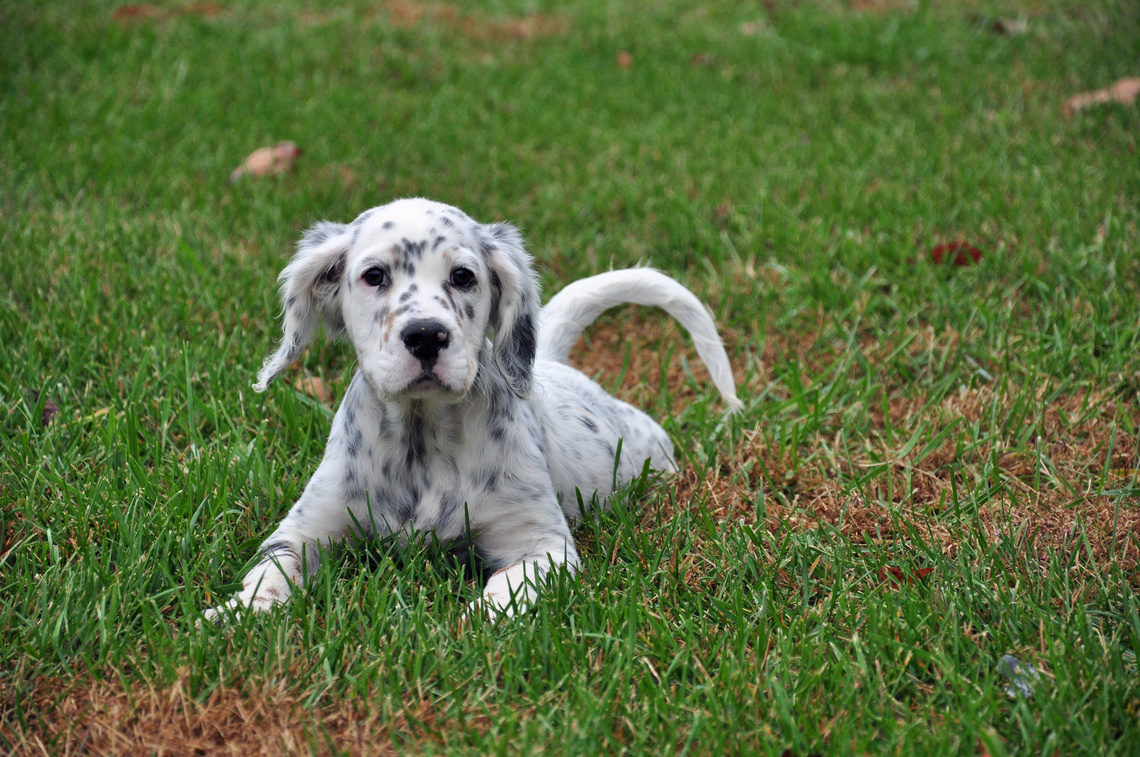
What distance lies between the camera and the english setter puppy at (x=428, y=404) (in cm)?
261

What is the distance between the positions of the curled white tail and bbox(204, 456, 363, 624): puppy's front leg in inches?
42.8

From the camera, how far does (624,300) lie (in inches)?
153

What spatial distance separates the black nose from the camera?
8.24 ft

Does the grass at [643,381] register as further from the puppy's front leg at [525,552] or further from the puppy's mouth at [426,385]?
the puppy's mouth at [426,385]

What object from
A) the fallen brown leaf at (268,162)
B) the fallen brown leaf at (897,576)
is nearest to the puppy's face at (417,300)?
the fallen brown leaf at (897,576)

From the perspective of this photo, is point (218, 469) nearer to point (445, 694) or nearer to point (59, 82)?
point (445, 694)

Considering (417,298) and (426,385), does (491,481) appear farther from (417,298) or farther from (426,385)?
(417,298)

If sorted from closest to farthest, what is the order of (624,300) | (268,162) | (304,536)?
(304,536), (624,300), (268,162)

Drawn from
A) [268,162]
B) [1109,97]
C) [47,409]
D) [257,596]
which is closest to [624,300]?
[257,596]

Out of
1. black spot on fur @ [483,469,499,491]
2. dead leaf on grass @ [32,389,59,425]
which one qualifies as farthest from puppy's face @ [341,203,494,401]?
dead leaf on grass @ [32,389,59,425]

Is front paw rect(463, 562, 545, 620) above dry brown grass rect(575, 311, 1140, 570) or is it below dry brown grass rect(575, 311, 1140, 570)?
above

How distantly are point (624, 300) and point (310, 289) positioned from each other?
1342mm

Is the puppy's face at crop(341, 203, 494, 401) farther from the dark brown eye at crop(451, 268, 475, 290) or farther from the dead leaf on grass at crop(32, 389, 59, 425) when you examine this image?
the dead leaf on grass at crop(32, 389, 59, 425)

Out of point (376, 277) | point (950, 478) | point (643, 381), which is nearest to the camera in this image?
point (376, 277)
